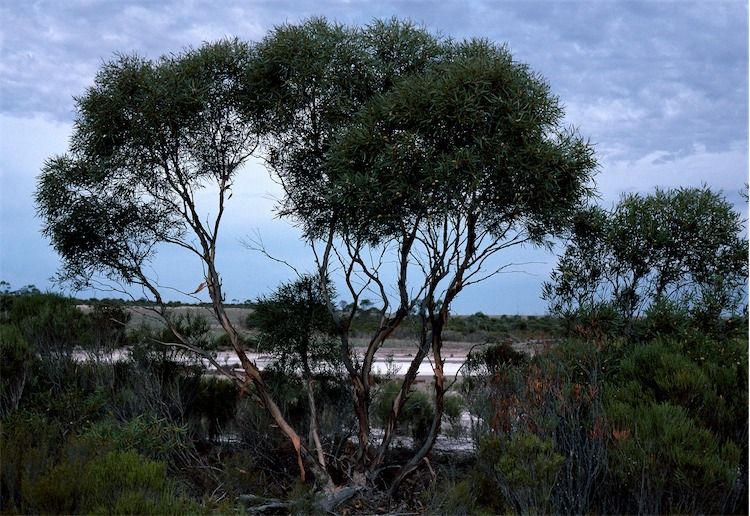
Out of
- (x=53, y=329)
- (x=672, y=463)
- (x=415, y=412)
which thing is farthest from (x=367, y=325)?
(x=672, y=463)

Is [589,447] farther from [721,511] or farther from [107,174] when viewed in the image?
[107,174]

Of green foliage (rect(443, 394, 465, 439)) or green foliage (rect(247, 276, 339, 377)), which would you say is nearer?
green foliage (rect(247, 276, 339, 377))

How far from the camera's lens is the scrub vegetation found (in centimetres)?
1011

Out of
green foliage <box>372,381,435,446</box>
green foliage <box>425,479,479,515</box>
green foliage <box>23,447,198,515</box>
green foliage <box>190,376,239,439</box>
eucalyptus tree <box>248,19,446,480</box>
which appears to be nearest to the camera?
green foliage <box>23,447,198,515</box>

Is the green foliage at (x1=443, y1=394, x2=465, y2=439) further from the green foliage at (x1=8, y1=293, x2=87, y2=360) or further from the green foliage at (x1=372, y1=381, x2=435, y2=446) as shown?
the green foliage at (x1=8, y1=293, x2=87, y2=360)

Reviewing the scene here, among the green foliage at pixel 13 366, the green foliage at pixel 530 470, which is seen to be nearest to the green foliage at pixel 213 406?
the green foliage at pixel 13 366

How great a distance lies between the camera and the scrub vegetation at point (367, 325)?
10109 millimetres

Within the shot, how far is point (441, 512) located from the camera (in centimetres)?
1143

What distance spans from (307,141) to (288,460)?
19.0 ft

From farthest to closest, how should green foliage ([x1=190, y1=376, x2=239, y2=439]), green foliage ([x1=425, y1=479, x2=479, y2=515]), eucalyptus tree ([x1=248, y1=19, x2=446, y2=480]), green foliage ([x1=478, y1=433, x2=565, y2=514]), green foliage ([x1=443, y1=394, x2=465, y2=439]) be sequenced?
green foliage ([x1=443, y1=394, x2=465, y2=439]) < green foliage ([x1=190, y1=376, x2=239, y2=439]) < eucalyptus tree ([x1=248, y1=19, x2=446, y2=480]) < green foliage ([x1=425, y1=479, x2=479, y2=515]) < green foliage ([x1=478, y1=433, x2=565, y2=514])

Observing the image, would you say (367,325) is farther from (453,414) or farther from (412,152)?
(412,152)

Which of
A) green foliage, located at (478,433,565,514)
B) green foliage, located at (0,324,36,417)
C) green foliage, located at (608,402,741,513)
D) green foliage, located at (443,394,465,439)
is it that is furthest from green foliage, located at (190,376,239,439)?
green foliage, located at (608,402,741,513)

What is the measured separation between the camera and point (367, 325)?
60.2ft

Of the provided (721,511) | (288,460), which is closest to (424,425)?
(288,460)
